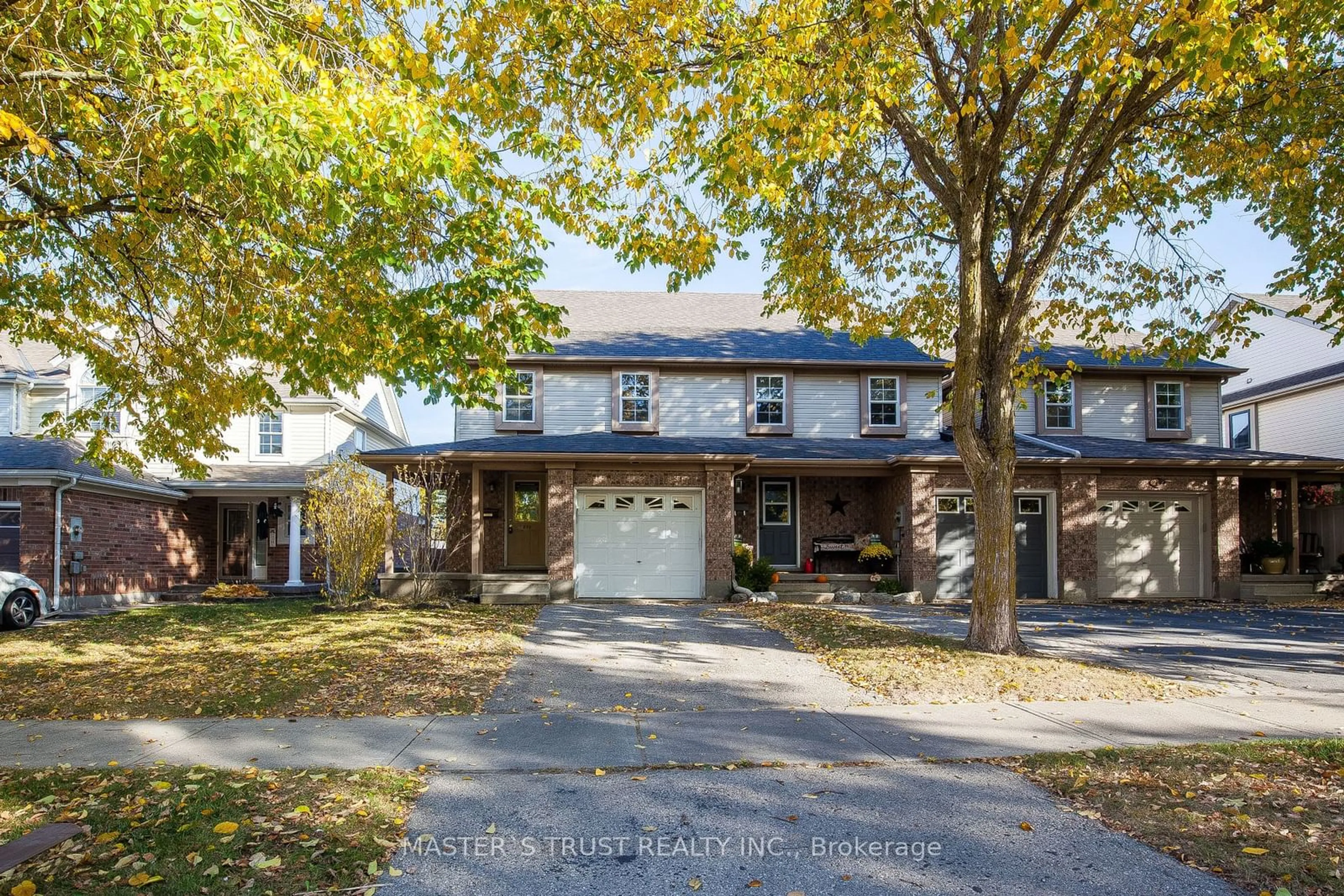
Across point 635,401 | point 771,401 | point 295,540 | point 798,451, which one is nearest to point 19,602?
point 295,540

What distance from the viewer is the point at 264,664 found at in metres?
9.52

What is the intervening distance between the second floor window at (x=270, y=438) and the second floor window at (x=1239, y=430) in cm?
2804

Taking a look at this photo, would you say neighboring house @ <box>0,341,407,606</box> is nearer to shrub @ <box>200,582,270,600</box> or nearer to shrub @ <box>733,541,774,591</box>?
shrub @ <box>200,582,270,600</box>

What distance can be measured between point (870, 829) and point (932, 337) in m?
10.4

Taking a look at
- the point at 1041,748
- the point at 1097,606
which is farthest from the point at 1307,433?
the point at 1041,748

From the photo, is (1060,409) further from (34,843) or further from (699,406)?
(34,843)

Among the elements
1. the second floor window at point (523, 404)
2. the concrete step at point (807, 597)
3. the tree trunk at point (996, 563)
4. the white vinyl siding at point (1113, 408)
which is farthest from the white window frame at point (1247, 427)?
the second floor window at point (523, 404)

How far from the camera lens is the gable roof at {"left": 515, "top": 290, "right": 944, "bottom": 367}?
19.2 metres

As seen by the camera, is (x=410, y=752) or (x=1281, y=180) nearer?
(x=410, y=752)

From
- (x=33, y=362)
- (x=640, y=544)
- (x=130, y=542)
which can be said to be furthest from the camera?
(x=33, y=362)

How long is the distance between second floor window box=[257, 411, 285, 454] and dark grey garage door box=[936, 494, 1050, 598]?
1726 cm

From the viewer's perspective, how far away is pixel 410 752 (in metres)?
6.06

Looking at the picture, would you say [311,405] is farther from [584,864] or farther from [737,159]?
[584,864]

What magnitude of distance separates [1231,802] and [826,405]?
15.2 metres
